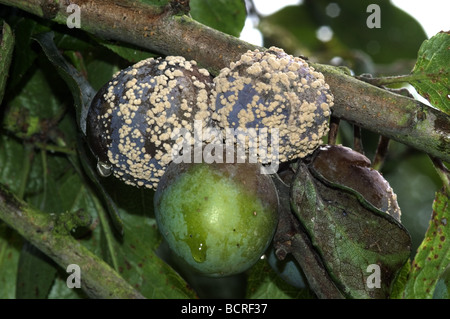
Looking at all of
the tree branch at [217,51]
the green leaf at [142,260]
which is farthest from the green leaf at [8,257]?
the tree branch at [217,51]

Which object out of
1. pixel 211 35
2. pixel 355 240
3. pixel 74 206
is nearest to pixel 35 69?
pixel 74 206

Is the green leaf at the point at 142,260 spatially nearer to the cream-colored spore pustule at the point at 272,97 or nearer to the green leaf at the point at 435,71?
the cream-colored spore pustule at the point at 272,97
